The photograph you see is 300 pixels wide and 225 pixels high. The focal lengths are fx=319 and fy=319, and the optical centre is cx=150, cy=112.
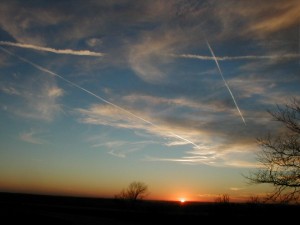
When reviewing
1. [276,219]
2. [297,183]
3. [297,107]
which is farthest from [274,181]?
[276,219]

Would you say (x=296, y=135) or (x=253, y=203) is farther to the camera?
(x=253, y=203)

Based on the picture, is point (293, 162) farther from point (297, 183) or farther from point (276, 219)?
point (276, 219)

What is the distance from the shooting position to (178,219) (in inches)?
1534

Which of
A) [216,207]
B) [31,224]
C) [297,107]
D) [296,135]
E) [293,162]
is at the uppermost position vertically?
[297,107]

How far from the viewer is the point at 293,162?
2478 centimetres

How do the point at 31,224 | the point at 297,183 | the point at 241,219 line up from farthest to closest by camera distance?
the point at 241,219 < the point at 31,224 < the point at 297,183

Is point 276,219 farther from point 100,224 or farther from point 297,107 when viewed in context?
point 100,224

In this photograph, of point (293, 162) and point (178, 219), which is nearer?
point (293, 162)

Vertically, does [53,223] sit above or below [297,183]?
below

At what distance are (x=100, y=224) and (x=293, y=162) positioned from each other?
61.4 feet

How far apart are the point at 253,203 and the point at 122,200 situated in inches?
2176

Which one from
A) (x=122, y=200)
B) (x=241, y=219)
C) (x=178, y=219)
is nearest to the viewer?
(x=241, y=219)

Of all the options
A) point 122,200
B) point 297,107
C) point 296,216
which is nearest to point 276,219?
point 296,216

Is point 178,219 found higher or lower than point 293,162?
lower
